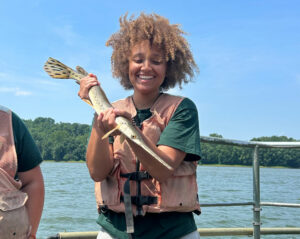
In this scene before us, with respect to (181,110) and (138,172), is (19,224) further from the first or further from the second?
(181,110)

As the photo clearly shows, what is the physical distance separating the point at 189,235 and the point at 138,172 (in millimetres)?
518

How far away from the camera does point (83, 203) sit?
19703 millimetres

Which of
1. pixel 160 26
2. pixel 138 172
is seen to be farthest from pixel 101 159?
pixel 160 26

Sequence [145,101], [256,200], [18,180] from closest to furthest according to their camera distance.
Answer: [18,180]
[145,101]
[256,200]

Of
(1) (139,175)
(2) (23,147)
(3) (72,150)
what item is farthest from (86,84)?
(3) (72,150)

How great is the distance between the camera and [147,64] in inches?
98.2

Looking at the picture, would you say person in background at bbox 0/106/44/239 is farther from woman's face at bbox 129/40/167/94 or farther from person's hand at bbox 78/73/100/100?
woman's face at bbox 129/40/167/94

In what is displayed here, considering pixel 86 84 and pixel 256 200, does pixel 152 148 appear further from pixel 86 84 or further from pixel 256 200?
pixel 256 200

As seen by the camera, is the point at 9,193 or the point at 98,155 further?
the point at 98,155

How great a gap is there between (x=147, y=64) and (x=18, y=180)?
1114 mm

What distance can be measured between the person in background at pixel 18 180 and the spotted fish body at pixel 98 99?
481mm

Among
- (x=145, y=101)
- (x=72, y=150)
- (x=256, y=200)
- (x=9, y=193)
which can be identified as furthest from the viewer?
(x=72, y=150)

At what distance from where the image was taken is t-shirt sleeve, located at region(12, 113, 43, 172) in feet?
7.04

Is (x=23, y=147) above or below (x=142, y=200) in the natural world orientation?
above
